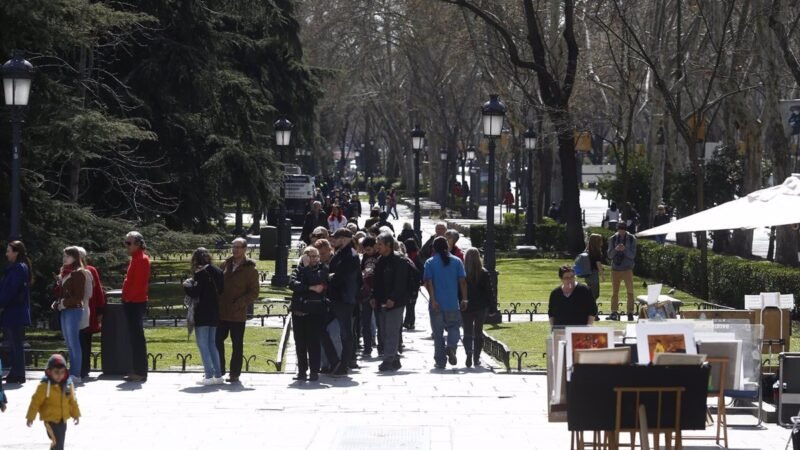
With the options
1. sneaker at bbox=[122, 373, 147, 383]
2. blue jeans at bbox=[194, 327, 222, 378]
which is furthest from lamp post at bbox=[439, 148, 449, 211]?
blue jeans at bbox=[194, 327, 222, 378]

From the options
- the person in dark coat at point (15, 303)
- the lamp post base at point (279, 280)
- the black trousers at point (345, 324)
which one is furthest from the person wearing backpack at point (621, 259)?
the person in dark coat at point (15, 303)

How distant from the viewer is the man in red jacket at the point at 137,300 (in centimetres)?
1638

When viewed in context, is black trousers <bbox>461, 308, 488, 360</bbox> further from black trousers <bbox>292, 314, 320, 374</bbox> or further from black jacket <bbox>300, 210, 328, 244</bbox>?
black jacket <bbox>300, 210, 328, 244</bbox>

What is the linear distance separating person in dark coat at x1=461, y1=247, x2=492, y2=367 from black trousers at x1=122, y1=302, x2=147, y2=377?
159 inches

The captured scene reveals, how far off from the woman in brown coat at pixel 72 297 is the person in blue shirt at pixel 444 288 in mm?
4096

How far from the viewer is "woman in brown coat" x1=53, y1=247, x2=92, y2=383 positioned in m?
16.2

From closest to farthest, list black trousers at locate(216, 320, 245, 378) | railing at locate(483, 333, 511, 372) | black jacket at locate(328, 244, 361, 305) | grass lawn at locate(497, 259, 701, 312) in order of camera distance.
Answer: black trousers at locate(216, 320, 245, 378), black jacket at locate(328, 244, 361, 305), railing at locate(483, 333, 511, 372), grass lawn at locate(497, 259, 701, 312)

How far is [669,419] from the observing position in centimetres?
1060

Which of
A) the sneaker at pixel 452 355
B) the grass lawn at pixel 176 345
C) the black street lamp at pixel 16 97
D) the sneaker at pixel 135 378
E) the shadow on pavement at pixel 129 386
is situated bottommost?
the grass lawn at pixel 176 345

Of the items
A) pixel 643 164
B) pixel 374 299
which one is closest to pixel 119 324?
pixel 374 299

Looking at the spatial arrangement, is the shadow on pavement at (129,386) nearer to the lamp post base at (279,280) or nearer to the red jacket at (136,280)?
the red jacket at (136,280)

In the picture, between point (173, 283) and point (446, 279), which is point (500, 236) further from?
point (446, 279)

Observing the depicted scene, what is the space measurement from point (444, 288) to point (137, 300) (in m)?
3.65

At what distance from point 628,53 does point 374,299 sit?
980 inches
